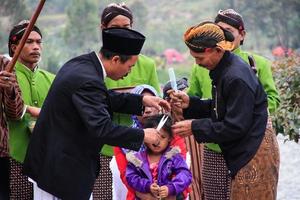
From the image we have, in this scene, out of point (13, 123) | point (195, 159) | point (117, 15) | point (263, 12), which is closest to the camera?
point (13, 123)

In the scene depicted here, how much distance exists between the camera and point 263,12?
35.5 metres

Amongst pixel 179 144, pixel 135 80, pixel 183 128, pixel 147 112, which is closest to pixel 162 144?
pixel 179 144

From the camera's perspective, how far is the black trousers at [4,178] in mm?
5783

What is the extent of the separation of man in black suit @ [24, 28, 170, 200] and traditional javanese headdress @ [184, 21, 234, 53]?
326mm

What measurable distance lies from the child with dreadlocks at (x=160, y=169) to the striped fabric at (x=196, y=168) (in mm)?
823

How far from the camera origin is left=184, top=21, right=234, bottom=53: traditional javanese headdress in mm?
5250

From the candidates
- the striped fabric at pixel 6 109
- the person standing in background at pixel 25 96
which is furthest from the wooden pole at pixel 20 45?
the person standing in background at pixel 25 96

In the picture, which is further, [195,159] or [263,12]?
[263,12]

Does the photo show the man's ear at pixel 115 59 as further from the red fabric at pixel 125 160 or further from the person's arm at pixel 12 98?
the red fabric at pixel 125 160

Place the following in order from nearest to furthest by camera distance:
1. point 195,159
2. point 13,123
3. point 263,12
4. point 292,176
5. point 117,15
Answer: point 13,123 < point 117,15 < point 195,159 < point 292,176 < point 263,12

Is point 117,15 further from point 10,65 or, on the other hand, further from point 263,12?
point 263,12

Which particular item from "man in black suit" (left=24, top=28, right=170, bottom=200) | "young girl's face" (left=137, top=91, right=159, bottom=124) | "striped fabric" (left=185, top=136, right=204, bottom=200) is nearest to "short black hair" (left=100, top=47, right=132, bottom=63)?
"man in black suit" (left=24, top=28, right=170, bottom=200)

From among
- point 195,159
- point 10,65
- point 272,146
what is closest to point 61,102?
point 10,65

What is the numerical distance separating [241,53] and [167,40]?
35.8 m
